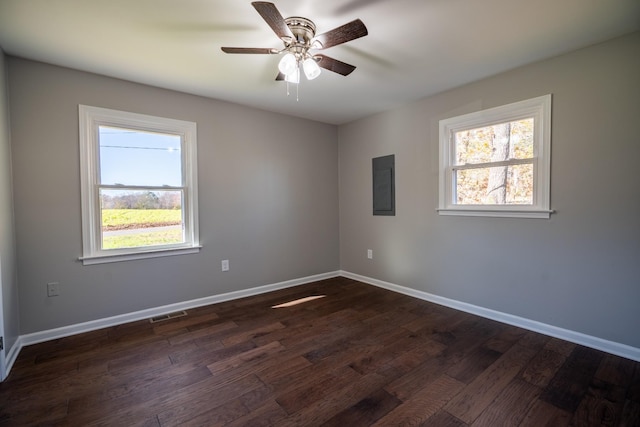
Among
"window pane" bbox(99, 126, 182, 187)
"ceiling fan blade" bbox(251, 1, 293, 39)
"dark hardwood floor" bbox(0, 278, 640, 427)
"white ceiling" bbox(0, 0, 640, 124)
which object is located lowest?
"dark hardwood floor" bbox(0, 278, 640, 427)

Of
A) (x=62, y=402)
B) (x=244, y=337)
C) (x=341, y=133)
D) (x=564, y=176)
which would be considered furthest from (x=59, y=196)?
(x=564, y=176)

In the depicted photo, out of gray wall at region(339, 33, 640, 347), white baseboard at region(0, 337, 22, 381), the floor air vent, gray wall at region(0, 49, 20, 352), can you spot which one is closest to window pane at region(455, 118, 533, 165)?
gray wall at region(339, 33, 640, 347)

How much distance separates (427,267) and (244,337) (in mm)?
2196

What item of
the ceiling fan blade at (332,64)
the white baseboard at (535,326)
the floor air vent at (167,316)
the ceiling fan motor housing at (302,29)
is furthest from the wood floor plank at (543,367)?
the floor air vent at (167,316)

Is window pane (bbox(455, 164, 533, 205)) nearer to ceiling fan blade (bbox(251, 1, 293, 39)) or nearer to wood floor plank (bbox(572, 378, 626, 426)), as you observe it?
wood floor plank (bbox(572, 378, 626, 426))

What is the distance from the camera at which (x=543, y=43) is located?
2.25 metres

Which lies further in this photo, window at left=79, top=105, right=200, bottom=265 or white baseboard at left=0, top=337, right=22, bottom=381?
window at left=79, top=105, right=200, bottom=265

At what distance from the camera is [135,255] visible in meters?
2.94

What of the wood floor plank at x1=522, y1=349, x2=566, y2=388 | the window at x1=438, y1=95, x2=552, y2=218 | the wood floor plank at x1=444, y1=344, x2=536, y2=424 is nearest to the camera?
the wood floor plank at x1=444, y1=344, x2=536, y2=424

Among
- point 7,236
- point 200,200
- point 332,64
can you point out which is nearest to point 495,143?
point 332,64

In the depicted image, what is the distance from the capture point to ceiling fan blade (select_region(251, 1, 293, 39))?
4.79ft

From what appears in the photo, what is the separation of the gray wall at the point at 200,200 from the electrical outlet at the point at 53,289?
34 millimetres

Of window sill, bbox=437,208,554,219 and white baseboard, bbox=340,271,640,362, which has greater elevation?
window sill, bbox=437,208,554,219

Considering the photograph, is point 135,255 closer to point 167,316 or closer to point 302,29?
point 167,316
